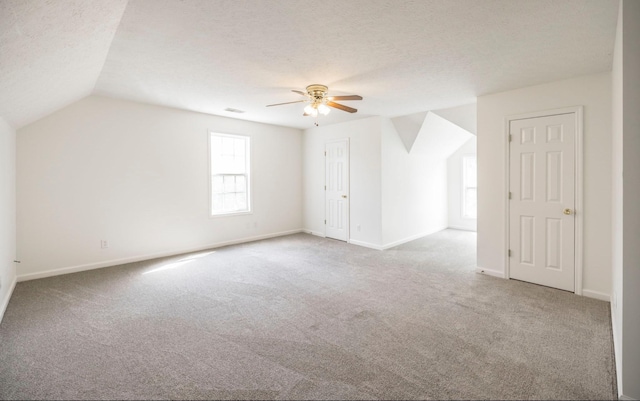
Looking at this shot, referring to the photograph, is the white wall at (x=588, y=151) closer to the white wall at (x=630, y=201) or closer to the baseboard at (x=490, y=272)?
the baseboard at (x=490, y=272)

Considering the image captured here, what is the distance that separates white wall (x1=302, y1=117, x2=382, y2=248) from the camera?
556cm

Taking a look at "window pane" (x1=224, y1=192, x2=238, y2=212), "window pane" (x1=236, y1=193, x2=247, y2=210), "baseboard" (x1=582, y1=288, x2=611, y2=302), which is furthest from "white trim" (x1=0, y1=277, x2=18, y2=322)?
"baseboard" (x1=582, y1=288, x2=611, y2=302)

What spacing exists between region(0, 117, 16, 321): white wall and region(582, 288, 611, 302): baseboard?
6.04 m

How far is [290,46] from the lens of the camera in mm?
2625

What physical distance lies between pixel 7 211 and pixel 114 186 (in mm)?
1298

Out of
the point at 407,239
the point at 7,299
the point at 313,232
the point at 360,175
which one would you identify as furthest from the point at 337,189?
the point at 7,299

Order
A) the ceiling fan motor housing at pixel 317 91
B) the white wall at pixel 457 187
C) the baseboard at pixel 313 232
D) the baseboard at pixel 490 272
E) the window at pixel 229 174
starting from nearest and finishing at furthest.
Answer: the ceiling fan motor housing at pixel 317 91, the baseboard at pixel 490 272, the window at pixel 229 174, the baseboard at pixel 313 232, the white wall at pixel 457 187

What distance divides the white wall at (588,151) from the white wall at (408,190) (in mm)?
1916

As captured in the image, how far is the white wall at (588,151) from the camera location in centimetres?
320

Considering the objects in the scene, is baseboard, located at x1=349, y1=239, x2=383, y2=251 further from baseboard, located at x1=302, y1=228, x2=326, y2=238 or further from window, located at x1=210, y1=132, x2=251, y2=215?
window, located at x1=210, y1=132, x2=251, y2=215

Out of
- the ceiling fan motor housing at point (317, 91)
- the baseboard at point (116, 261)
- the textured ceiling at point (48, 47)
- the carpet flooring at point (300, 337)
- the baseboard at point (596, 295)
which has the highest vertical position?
the ceiling fan motor housing at point (317, 91)

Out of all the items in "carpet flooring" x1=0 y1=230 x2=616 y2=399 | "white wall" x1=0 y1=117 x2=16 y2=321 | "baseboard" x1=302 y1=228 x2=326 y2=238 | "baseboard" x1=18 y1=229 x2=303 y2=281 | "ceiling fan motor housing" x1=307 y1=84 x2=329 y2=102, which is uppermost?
"ceiling fan motor housing" x1=307 y1=84 x2=329 y2=102

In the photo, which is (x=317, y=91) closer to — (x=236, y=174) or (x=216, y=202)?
(x=236, y=174)

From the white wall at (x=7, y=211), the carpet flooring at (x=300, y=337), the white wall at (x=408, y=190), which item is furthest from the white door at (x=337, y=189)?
the white wall at (x=7, y=211)
